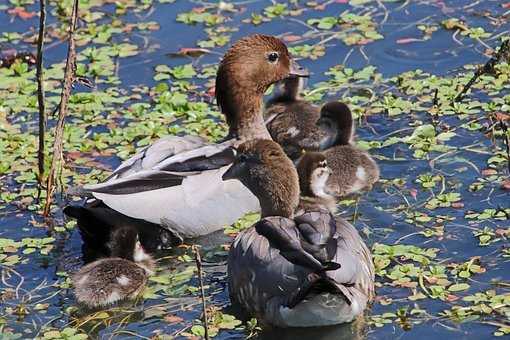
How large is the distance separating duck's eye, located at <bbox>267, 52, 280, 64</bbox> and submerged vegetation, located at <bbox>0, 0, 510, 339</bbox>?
75 cm

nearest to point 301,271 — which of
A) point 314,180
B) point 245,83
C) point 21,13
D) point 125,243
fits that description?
point 125,243

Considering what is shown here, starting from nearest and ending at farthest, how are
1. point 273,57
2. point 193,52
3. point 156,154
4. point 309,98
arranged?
1. point 156,154
2. point 273,57
3. point 309,98
4. point 193,52

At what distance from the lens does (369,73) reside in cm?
1010

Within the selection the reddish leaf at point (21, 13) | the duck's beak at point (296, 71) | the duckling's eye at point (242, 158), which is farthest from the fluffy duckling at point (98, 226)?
the reddish leaf at point (21, 13)

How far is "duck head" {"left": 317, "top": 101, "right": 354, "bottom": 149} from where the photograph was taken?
907 cm

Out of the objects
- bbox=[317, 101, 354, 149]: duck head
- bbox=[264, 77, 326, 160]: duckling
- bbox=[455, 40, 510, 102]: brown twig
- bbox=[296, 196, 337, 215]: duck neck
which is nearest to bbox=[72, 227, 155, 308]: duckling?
bbox=[296, 196, 337, 215]: duck neck

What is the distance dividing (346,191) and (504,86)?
1775mm

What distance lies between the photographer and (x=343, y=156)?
8.96 metres

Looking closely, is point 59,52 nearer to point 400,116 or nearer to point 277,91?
point 277,91

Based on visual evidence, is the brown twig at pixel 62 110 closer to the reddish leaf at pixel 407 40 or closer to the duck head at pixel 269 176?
the duck head at pixel 269 176

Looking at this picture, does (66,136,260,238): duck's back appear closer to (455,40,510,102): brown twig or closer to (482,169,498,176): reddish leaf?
(482,169,498,176): reddish leaf

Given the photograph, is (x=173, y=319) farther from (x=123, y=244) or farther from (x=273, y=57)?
(x=273, y=57)

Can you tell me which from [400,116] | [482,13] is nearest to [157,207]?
[400,116]

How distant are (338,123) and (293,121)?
22.3 inches
